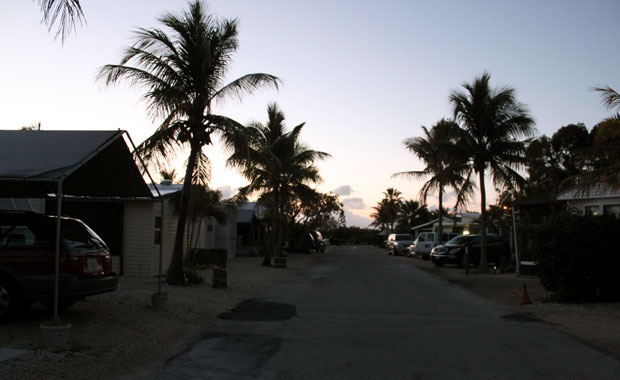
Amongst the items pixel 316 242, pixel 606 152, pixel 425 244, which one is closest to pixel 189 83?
pixel 606 152

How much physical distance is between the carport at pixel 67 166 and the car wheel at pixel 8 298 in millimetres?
1043

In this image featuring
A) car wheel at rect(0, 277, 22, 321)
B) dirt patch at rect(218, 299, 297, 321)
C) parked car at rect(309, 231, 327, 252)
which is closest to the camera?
car wheel at rect(0, 277, 22, 321)

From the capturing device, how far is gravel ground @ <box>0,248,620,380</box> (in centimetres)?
590

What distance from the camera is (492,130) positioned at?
20.3 m

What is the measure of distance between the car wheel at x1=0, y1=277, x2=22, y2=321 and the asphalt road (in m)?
2.72

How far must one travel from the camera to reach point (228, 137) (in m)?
13.6

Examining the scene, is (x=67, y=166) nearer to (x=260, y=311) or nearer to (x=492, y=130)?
(x=260, y=311)

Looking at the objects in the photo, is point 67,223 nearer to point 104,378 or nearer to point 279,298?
point 104,378

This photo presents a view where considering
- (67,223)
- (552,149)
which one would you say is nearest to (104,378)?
(67,223)

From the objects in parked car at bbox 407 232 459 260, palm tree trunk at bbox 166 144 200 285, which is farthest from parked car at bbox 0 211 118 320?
parked car at bbox 407 232 459 260

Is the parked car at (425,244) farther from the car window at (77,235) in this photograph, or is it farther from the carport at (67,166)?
the car window at (77,235)

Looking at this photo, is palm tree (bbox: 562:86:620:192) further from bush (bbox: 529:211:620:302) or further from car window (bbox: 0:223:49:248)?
car window (bbox: 0:223:49:248)

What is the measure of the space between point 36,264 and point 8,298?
60 centimetres

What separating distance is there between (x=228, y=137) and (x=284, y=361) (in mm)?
8158
